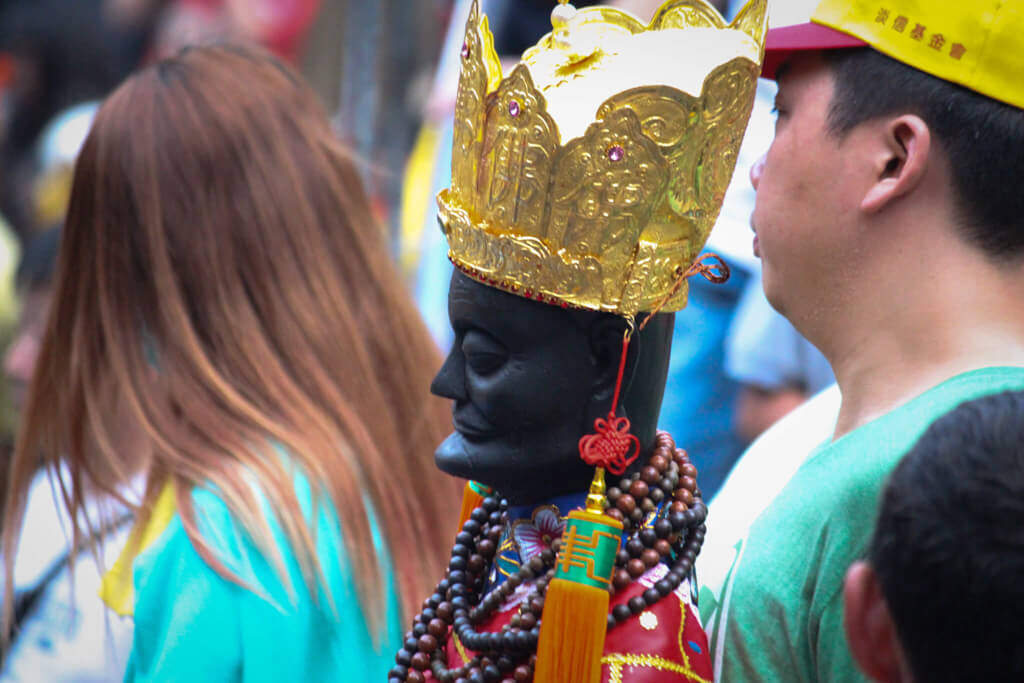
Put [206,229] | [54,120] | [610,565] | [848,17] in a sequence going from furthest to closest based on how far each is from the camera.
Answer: [54,120] < [206,229] < [848,17] < [610,565]

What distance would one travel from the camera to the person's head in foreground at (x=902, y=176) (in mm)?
1306

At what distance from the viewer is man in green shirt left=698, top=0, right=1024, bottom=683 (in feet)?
4.24

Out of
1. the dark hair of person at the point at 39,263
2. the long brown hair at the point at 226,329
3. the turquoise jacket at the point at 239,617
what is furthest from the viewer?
the dark hair of person at the point at 39,263

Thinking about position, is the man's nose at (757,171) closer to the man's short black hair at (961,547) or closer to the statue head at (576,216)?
the statue head at (576,216)

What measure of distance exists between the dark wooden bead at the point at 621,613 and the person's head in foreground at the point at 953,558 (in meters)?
0.33

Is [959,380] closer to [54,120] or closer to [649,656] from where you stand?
[649,656]

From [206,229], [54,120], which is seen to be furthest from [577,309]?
[54,120]

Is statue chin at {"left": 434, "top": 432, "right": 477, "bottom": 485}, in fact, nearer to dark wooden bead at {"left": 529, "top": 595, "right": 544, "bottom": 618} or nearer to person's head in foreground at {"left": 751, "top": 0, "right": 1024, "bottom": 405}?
dark wooden bead at {"left": 529, "top": 595, "right": 544, "bottom": 618}

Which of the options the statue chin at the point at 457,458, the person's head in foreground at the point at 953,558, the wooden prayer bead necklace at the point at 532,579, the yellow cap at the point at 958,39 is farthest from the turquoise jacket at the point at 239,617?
the yellow cap at the point at 958,39

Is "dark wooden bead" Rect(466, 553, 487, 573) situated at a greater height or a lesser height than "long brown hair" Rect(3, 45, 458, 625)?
lesser

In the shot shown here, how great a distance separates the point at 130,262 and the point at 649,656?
4.13ft

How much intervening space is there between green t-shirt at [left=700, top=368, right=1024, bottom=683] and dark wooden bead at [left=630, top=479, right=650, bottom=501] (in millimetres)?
155

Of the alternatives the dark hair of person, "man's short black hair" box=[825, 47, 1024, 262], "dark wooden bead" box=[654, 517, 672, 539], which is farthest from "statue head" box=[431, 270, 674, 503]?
the dark hair of person

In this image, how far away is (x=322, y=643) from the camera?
6.04 feet
